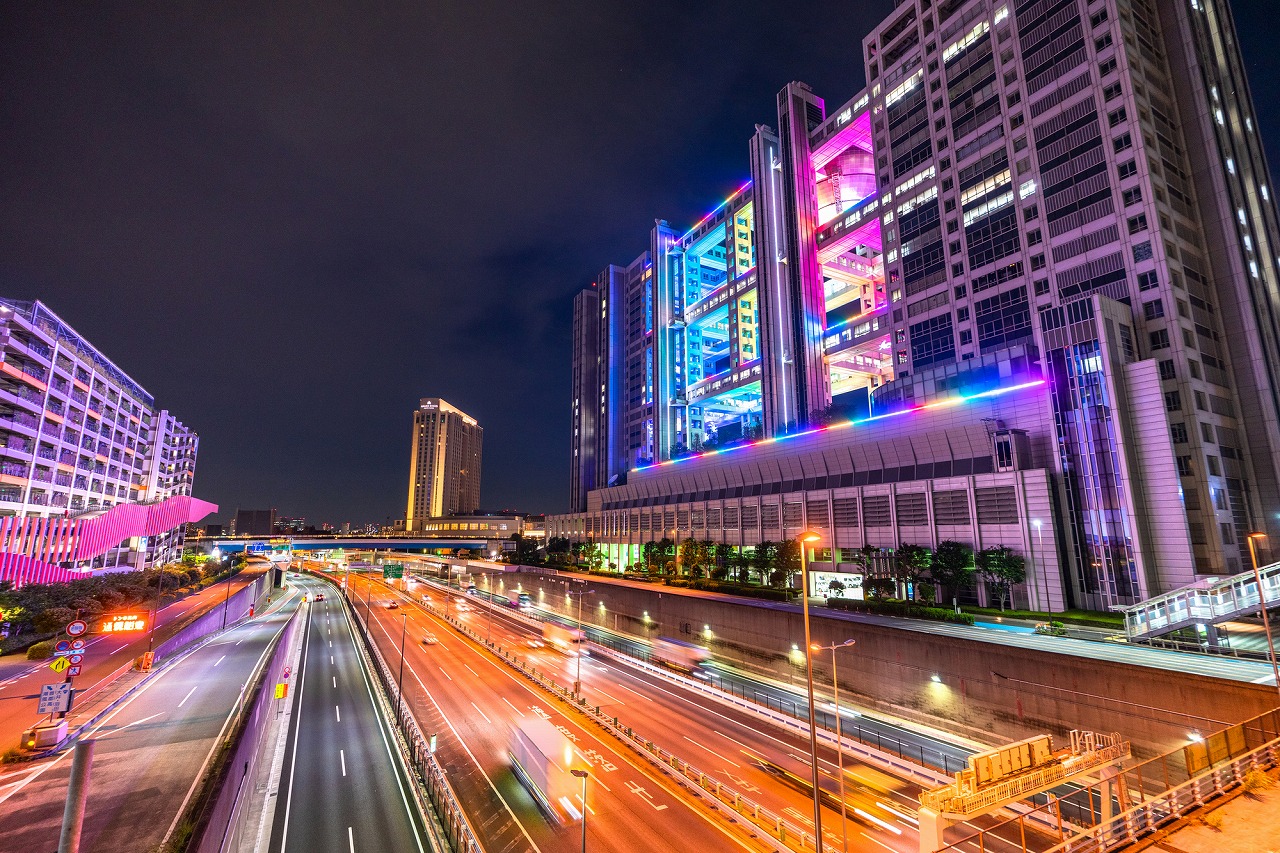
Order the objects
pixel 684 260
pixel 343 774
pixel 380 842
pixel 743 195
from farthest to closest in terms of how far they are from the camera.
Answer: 1. pixel 684 260
2. pixel 743 195
3. pixel 343 774
4. pixel 380 842

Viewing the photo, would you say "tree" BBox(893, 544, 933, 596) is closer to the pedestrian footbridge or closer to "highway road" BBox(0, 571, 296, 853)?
the pedestrian footbridge

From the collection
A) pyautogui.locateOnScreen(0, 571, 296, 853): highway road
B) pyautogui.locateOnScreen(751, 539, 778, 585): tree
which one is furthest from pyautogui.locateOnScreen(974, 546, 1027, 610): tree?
pyautogui.locateOnScreen(0, 571, 296, 853): highway road

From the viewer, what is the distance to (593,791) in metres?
28.9

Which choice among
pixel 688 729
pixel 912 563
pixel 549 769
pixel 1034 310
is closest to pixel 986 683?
pixel 688 729

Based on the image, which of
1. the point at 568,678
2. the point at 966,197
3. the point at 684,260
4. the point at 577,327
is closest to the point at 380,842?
the point at 568,678

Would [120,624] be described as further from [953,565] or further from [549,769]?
[953,565]

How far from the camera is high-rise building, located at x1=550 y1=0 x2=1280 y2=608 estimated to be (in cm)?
4922

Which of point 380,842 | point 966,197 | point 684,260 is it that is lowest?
point 380,842

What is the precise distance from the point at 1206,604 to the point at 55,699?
6250cm

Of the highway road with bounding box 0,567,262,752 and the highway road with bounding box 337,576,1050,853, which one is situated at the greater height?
the highway road with bounding box 0,567,262,752

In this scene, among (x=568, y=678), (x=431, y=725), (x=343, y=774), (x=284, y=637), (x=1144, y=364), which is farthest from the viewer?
(x=284, y=637)

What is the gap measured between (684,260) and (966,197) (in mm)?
72695

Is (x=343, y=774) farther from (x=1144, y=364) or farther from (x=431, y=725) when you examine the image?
(x=1144, y=364)

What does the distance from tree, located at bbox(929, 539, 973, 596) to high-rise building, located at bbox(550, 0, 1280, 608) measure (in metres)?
3.40
